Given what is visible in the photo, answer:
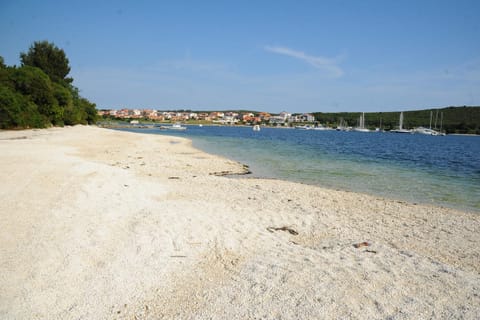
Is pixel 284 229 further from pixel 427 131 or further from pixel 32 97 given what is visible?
pixel 427 131

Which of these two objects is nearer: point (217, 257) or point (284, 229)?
point (217, 257)

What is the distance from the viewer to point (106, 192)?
929 cm

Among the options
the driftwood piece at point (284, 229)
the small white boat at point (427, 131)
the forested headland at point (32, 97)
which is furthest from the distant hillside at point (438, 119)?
the driftwood piece at point (284, 229)

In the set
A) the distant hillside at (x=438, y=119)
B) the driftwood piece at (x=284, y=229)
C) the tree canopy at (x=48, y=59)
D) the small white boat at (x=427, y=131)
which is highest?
the tree canopy at (x=48, y=59)

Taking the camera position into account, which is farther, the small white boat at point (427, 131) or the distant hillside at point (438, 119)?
the distant hillside at point (438, 119)

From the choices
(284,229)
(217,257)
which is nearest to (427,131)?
(284,229)

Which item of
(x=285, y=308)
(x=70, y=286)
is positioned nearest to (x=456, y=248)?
(x=285, y=308)

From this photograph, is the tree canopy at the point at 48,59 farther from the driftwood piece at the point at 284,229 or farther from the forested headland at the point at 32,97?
the driftwood piece at the point at 284,229

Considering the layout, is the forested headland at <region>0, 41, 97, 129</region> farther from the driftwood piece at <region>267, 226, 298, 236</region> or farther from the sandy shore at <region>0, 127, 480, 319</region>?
the driftwood piece at <region>267, 226, 298, 236</region>

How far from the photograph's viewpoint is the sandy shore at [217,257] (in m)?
4.28

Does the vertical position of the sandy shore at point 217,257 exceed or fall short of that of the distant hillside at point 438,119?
it falls short

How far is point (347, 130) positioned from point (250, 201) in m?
168

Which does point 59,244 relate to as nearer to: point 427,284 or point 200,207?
point 200,207

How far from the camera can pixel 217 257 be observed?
5.89 meters
